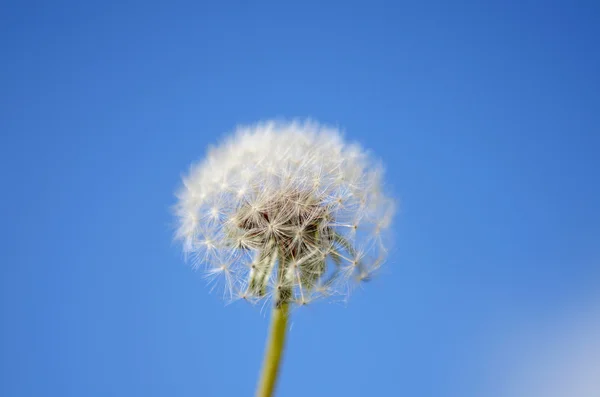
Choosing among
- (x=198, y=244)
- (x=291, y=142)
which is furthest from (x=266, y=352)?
(x=291, y=142)

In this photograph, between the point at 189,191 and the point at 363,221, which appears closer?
the point at 363,221

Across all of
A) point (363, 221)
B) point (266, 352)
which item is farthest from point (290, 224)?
point (266, 352)

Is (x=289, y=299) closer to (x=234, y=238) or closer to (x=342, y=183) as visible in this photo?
(x=234, y=238)

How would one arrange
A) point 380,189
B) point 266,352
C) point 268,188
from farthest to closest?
point 380,189 < point 268,188 < point 266,352

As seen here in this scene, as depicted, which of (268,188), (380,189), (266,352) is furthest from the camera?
(380,189)

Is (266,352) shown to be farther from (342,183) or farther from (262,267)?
(342,183)

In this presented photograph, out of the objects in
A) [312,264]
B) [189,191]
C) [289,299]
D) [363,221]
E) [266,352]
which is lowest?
[266,352]

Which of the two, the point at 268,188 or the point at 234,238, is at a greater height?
the point at 268,188
